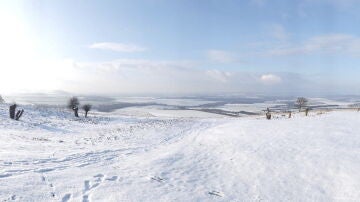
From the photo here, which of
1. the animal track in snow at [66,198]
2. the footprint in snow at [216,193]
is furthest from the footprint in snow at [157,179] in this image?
the animal track in snow at [66,198]

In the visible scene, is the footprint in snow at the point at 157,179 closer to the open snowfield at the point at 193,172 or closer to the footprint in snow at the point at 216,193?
the open snowfield at the point at 193,172

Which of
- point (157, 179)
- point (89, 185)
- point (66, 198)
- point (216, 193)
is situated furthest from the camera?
point (157, 179)

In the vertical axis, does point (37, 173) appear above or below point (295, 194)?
above

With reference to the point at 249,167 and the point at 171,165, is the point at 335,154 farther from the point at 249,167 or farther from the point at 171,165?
the point at 171,165

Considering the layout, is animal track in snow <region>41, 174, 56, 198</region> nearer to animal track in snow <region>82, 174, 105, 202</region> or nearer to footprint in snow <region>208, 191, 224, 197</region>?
animal track in snow <region>82, 174, 105, 202</region>

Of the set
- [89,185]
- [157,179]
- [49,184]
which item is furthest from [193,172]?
[49,184]

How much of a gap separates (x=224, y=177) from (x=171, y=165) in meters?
2.55

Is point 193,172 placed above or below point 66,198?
below

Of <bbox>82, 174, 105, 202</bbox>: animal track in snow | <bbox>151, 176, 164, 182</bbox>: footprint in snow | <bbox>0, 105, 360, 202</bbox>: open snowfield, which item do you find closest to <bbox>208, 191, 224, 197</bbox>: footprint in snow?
<bbox>0, 105, 360, 202</bbox>: open snowfield

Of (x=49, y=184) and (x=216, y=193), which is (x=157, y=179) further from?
(x=49, y=184)

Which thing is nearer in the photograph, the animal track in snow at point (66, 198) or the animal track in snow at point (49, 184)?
the animal track in snow at point (66, 198)

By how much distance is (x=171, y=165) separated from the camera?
15.4 m

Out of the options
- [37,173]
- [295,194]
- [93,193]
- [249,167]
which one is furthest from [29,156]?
[295,194]

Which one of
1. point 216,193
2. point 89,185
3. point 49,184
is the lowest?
point 216,193
